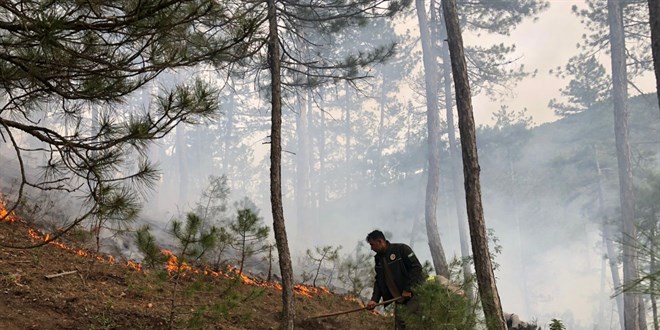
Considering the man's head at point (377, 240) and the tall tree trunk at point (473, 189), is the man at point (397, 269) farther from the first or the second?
the tall tree trunk at point (473, 189)

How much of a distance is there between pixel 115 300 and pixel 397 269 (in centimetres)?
336

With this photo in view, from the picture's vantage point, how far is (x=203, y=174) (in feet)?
169

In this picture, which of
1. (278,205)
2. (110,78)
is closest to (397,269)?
(278,205)

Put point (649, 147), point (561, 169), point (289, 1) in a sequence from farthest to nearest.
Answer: point (561, 169)
point (649, 147)
point (289, 1)

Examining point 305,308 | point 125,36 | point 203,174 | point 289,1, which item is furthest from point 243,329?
point 203,174

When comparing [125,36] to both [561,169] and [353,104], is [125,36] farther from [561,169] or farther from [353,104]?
[353,104]

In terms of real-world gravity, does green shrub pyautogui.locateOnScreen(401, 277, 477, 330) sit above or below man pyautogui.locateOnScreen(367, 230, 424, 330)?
below

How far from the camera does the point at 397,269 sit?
6.00 meters

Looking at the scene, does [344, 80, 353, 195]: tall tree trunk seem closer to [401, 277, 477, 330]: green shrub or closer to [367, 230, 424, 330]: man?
[367, 230, 424, 330]: man

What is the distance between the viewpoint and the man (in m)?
5.89

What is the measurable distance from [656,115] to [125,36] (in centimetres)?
3238

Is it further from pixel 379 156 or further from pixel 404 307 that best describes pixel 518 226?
pixel 404 307

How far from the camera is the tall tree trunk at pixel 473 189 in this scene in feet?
20.6

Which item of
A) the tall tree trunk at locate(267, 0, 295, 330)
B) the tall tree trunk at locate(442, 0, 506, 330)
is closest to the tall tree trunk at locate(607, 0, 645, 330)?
the tall tree trunk at locate(442, 0, 506, 330)
